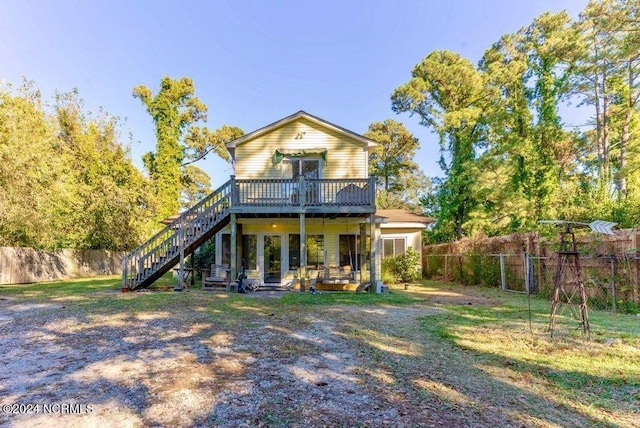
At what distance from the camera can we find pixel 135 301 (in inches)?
373

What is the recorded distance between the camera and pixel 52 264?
17766 mm

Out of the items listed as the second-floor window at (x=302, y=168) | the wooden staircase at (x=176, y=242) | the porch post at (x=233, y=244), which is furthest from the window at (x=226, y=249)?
the second-floor window at (x=302, y=168)

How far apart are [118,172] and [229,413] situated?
2394 cm

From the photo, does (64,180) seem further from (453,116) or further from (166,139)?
(453,116)

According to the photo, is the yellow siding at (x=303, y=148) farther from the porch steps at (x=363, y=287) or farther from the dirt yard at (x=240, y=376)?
the dirt yard at (x=240, y=376)

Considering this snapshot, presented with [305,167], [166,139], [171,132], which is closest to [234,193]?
[305,167]

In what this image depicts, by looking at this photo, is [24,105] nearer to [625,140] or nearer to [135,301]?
[135,301]

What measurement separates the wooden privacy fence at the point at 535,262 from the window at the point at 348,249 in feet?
17.2

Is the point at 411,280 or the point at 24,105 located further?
the point at 411,280

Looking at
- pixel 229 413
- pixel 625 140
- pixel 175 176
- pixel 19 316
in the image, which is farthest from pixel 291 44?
pixel 229 413

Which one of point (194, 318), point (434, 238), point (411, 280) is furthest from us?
point (434, 238)

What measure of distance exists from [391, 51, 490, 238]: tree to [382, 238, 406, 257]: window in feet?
18.1

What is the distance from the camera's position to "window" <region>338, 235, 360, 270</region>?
1467cm

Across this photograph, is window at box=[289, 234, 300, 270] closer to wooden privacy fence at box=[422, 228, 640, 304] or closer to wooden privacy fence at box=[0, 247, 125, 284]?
wooden privacy fence at box=[422, 228, 640, 304]
